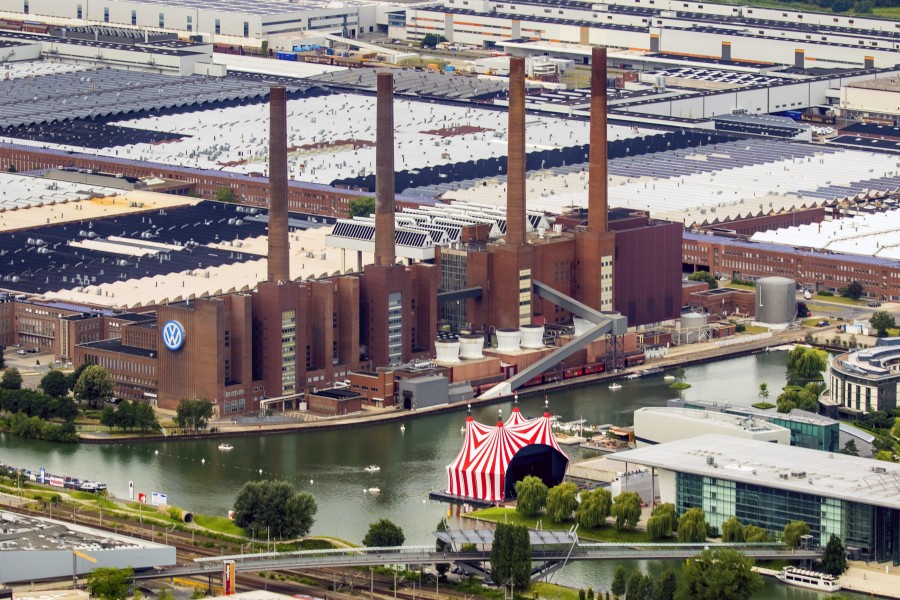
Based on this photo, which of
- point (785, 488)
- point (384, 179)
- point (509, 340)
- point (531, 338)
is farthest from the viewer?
point (384, 179)

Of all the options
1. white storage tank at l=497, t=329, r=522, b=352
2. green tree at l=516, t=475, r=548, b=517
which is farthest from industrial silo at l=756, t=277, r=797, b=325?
green tree at l=516, t=475, r=548, b=517

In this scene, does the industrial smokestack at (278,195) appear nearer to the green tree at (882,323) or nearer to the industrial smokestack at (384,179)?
the industrial smokestack at (384,179)

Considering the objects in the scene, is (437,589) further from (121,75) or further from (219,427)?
(121,75)

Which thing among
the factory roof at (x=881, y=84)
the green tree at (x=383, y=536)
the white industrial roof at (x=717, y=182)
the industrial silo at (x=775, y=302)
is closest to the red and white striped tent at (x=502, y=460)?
the green tree at (x=383, y=536)

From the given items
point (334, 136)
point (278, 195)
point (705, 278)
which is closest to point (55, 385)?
point (278, 195)

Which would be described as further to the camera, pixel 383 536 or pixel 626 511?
pixel 626 511

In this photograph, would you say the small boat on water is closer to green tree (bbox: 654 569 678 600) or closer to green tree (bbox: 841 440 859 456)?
green tree (bbox: 654 569 678 600)

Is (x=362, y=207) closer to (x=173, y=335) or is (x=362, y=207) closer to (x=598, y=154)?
(x=598, y=154)

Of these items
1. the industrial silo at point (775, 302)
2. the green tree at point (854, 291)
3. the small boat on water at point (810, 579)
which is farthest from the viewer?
the green tree at point (854, 291)
